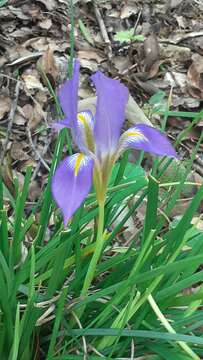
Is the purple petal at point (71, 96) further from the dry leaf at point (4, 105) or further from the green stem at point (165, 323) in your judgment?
the dry leaf at point (4, 105)

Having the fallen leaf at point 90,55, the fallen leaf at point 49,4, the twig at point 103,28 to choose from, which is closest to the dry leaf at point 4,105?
the fallen leaf at point 90,55

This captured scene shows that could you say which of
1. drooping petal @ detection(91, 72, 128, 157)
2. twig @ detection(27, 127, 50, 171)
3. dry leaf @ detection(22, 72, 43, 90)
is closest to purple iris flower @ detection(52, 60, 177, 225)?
drooping petal @ detection(91, 72, 128, 157)

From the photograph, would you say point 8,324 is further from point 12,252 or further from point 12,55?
point 12,55

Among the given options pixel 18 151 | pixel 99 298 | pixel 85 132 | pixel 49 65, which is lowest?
pixel 18 151

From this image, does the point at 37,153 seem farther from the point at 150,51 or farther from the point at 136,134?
the point at 136,134

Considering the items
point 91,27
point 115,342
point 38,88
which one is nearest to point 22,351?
point 115,342

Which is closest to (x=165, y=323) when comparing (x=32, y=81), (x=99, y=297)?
(x=99, y=297)
